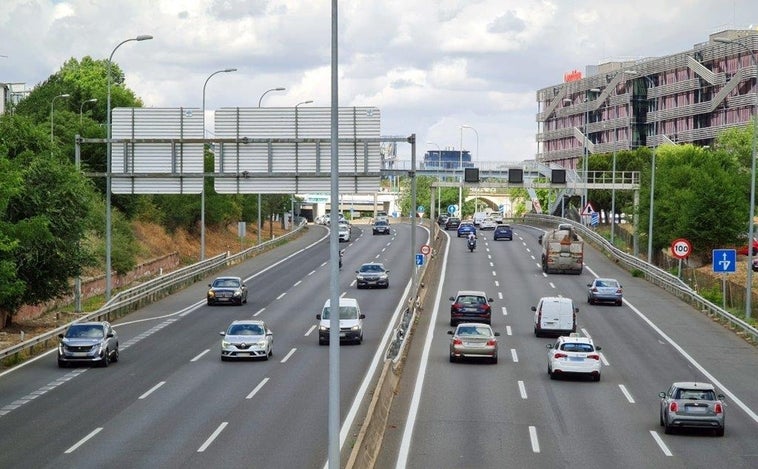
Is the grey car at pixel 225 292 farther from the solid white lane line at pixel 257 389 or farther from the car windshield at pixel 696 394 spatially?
the car windshield at pixel 696 394

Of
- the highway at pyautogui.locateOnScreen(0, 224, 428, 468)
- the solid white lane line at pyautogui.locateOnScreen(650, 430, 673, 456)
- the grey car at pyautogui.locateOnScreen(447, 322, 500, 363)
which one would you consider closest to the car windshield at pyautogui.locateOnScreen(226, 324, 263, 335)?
the highway at pyautogui.locateOnScreen(0, 224, 428, 468)

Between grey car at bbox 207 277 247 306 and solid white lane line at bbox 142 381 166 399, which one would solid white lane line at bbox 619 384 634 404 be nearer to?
solid white lane line at bbox 142 381 166 399

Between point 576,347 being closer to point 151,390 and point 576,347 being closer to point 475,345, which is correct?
point 475,345

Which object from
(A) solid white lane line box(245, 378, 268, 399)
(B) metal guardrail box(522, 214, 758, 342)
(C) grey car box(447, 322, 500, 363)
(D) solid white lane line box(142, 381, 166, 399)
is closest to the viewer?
(A) solid white lane line box(245, 378, 268, 399)

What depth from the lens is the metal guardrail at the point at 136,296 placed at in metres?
42.9

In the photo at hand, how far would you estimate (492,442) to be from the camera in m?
28.0

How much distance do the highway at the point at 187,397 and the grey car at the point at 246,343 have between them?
0.41 m

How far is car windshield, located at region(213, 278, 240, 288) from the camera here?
60219mm

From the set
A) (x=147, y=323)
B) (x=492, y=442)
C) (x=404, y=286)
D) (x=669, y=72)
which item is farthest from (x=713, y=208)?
(x=669, y=72)

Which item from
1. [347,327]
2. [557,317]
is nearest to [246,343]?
[347,327]

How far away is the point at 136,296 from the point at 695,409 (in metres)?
34.4

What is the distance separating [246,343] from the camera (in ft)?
137

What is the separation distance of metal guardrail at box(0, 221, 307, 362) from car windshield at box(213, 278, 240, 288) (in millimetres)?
3328

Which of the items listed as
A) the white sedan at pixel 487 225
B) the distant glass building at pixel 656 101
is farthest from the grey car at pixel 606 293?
the white sedan at pixel 487 225
